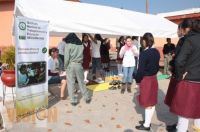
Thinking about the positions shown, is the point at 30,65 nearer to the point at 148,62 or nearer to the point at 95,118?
the point at 95,118

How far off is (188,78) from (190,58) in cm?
31

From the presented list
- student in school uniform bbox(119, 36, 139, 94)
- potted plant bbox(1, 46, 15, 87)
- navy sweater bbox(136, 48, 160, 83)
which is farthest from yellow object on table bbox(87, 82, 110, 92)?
navy sweater bbox(136, 48, 160, 83)

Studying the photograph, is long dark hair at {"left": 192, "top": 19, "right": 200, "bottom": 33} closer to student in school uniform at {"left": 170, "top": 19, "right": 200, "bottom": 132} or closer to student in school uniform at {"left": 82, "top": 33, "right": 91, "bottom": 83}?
student in school uniform at {"left": 170, "top": 19, "right": 200, "bottom": 132}

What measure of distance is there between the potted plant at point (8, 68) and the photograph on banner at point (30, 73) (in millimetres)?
464

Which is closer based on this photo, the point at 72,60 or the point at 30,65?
the point at 30,65

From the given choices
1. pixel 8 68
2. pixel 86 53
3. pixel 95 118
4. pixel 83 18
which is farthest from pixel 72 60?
pixel 86 53

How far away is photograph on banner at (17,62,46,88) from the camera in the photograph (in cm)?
625

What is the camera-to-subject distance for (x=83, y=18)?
966 centimetres

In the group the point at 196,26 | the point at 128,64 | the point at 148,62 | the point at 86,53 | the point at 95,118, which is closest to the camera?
the point at 196,26

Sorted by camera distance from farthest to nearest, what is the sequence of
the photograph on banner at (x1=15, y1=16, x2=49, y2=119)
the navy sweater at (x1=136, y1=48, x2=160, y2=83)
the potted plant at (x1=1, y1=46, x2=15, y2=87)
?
the potted plant at (x1=1, y1=46, x2=15, y2=87)
the photograph on banner at (x1=15, y1=16, x2=49, y2=119)
the navy sweater at (x1=136, y1=48, x2=160, y2=83)

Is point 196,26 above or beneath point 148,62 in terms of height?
above

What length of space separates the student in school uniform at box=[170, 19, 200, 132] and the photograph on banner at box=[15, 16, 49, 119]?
3.08 m

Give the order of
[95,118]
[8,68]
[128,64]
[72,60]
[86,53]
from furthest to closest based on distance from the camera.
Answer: [86,53], [128,64], [72,60], [8,68], [95,118]

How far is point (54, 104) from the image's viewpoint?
25.6 feet
